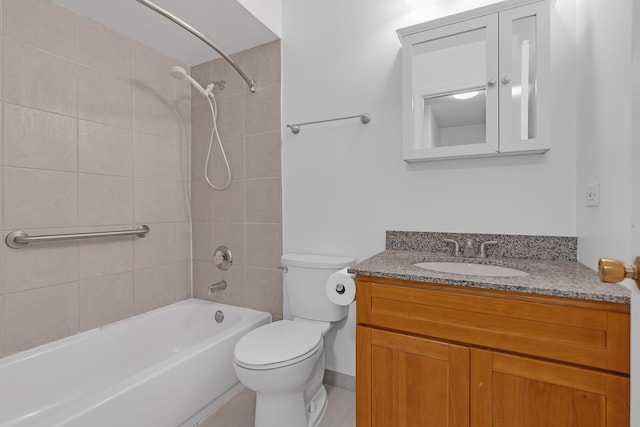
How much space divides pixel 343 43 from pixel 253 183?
1035 mm

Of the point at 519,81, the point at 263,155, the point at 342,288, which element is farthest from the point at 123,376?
the point at 519,81

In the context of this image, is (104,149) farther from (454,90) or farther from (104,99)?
(454,90)

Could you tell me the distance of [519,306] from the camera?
2.99 feet

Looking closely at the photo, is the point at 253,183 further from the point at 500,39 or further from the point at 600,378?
the point at 600,378

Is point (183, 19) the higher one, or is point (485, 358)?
point (183, 19)

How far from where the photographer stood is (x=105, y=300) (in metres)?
1.79

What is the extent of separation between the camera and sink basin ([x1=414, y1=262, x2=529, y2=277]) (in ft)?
4.08

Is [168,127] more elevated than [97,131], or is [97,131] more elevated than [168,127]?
[168,127]

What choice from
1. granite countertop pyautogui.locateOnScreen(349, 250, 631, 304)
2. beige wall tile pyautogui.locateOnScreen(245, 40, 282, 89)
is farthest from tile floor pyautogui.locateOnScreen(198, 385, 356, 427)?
beige wall tile pyautogui.locateOnScreen(245, 40, 282, 89)

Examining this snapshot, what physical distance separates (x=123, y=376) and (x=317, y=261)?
1.28 meters

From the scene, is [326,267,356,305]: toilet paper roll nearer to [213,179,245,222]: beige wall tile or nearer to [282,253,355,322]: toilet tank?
[282,253,355,322]: toilet tank

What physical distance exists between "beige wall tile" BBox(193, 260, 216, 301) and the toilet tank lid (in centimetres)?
79

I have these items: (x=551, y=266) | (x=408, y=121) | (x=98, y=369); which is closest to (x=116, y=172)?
(x=98, y=369)

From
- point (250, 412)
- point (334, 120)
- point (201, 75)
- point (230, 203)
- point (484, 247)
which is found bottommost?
point (250, 412)
